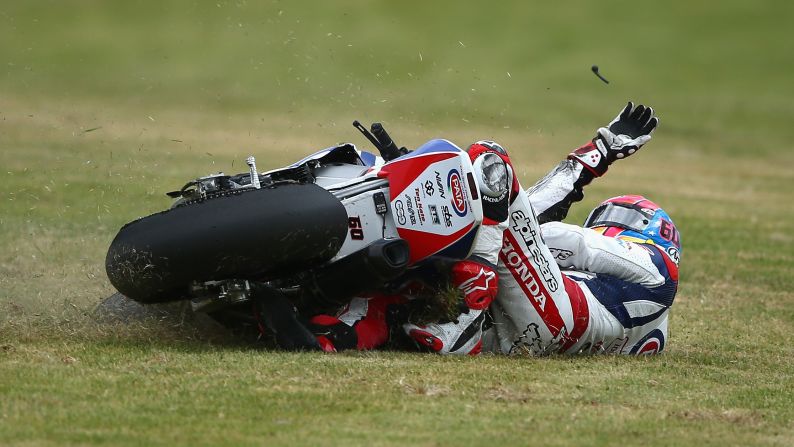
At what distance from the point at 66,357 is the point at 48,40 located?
28.9 meters

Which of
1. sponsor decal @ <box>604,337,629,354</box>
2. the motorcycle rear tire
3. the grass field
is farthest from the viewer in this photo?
sponsor decal @ <box>604,337,629,354</box>

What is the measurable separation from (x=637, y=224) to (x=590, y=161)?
0.49 m

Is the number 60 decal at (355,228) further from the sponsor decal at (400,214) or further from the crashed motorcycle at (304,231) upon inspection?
the sponsor decal at (400,214)

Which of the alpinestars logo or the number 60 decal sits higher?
the number 60 decal

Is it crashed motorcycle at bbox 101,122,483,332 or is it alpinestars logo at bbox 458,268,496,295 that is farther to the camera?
alpinestars logo at bbox 458,268,496,295

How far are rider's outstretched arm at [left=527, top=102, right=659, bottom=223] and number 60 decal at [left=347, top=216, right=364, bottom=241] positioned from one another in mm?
1582

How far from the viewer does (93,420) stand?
4887mm

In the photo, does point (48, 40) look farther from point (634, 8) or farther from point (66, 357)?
point (66, 357)

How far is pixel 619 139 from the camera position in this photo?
25.5ft

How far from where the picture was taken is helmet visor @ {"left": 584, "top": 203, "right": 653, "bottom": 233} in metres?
7.79

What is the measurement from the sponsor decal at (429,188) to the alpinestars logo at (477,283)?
0.49 m

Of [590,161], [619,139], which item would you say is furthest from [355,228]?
[619,139]

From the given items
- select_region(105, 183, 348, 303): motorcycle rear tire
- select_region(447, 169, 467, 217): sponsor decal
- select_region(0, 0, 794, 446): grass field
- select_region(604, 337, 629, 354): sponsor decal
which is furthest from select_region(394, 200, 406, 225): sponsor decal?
select_region(604, 337, 629, 354): sponsor decal

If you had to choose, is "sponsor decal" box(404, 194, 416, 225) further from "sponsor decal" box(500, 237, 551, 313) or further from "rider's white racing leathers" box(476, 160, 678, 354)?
"sponsor decal" box(500, 237, 551, 313)
